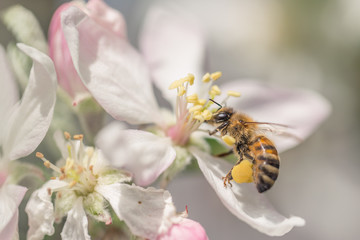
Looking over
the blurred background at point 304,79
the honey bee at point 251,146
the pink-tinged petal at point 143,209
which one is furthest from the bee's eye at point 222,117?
the blurred background at point 304,79

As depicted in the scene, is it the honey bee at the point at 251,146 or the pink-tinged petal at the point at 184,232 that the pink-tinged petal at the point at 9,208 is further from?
the honey bee at the point at 251,146

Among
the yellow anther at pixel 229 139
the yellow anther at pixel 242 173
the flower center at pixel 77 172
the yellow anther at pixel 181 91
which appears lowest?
the flower center at pixel 77 172

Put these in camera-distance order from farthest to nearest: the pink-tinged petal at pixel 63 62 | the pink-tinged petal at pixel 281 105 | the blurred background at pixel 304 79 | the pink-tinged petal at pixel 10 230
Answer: the blurred background at pixel 304 79 → the pink-tinged petal at pixel 281 105 → the pink-tinged petal at pixel 63 62 → the pink-tinged petal at pixel 10 230

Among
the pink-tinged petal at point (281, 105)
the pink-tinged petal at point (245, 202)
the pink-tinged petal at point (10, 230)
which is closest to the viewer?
the pink-tinged petal at point (10, 230)

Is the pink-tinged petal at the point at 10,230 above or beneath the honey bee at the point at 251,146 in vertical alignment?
beneath

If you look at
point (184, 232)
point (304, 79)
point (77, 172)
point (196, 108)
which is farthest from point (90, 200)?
point (304, 79)
